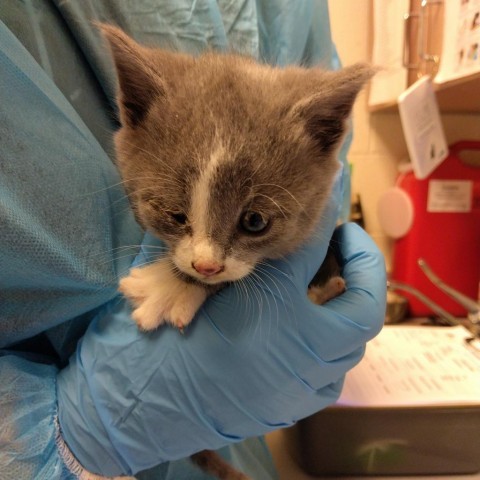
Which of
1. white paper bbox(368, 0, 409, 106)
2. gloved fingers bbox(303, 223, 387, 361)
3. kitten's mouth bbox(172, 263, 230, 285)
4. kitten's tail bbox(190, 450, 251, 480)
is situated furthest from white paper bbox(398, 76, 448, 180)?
kitten's tail bbox(190, 450, 251, 480)

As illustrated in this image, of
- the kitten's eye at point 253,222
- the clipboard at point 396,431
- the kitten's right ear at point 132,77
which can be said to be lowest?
the clipboard at point 396,431

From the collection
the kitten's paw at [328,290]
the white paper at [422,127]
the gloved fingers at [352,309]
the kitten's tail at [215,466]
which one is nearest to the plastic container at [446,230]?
the white paper at [422,127]

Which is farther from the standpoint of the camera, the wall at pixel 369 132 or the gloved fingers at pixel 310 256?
the wall at pixel 369 132

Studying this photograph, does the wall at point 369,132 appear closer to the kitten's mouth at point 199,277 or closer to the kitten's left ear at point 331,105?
the kitten's left ear at point 331,105

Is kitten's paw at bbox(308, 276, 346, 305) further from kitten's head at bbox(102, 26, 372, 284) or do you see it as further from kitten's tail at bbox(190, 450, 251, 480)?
kitten's tail at bbox(190, 450, 251, 480)

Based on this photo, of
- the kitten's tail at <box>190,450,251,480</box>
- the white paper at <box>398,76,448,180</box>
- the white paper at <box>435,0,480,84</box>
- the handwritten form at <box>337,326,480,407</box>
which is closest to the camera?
the kitten's tail at <box>190,450,251,480</box>

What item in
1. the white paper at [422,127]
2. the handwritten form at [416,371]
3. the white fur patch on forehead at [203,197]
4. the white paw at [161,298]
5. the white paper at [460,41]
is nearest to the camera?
the white fur patch on forehead at [203,197]
